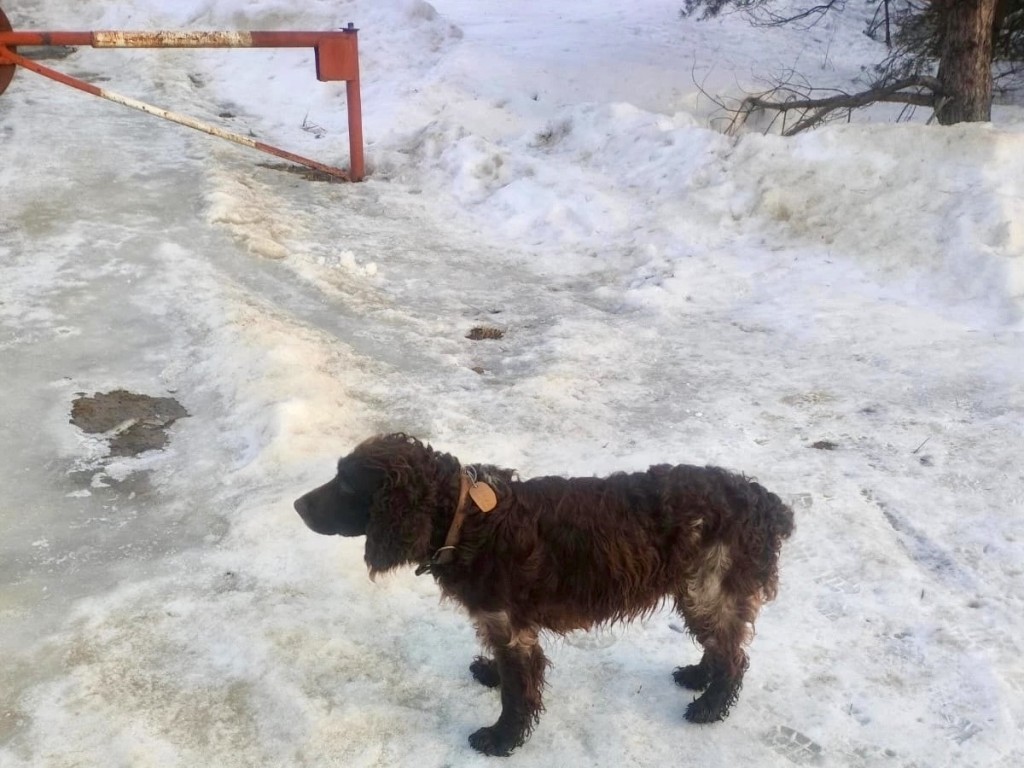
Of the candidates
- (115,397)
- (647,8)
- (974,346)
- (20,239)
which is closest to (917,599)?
(974,346)

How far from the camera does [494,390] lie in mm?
A: 5938

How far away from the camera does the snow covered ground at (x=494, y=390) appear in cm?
349

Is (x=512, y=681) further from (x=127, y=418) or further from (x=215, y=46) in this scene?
(x=215, y=46)

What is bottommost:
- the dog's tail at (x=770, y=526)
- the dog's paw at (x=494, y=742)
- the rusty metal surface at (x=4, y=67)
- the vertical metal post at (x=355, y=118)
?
the dog's paw at (x=494, y=742)

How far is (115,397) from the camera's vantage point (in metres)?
5.53

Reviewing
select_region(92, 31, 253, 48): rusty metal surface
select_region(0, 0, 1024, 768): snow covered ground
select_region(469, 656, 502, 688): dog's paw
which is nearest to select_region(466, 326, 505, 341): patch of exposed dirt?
select_region(0, 0, 1024, 768): snow covered ground

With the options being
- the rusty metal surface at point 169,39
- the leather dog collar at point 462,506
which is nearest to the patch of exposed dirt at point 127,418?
the leather dog collar at point 462,506

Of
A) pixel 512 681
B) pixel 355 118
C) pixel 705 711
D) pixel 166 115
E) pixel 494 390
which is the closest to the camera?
pixel 512 681

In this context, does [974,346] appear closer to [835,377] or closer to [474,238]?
[835,377]

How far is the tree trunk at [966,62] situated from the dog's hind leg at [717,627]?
7.47m

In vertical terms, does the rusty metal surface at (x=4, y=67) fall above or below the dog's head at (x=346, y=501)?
above

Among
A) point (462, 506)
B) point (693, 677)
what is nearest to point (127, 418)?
point (462, 506)

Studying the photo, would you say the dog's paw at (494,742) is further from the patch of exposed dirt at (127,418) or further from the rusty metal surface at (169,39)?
the rusty metal surface at (169,39)

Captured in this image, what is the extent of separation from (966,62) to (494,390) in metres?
6.23
